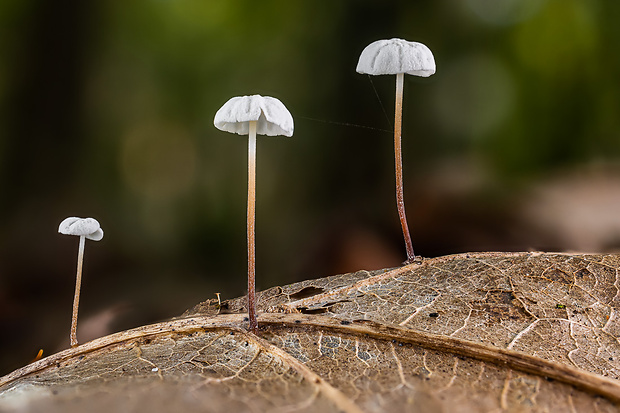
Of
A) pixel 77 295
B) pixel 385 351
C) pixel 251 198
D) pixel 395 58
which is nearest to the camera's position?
pixel 385 351

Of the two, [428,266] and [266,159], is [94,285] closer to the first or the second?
[266,159]

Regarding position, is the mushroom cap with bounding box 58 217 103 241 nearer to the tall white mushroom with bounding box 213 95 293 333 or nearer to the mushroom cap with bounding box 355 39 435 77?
the tall white mushroom with bounding box 213 95 293 333

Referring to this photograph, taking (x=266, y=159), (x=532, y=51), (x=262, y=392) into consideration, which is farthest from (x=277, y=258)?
(x=532, y=51)

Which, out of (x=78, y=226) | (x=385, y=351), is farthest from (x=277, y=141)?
(x=385, y=351)

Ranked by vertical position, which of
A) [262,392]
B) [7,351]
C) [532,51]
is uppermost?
[532,51]

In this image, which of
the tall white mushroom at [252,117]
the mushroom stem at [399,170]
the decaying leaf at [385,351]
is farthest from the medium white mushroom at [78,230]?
the mushroom stem at [399,170]

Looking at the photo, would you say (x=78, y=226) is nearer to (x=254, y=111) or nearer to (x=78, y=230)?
(x=78, y=230)
